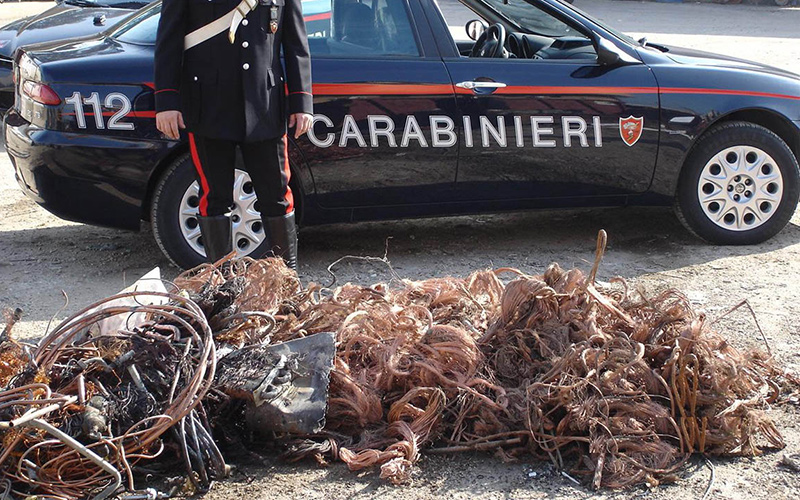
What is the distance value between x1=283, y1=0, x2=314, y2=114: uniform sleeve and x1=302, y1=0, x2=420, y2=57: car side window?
0.95 metres

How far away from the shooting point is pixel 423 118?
5008mm

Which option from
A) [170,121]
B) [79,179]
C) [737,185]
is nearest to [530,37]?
[737,185]

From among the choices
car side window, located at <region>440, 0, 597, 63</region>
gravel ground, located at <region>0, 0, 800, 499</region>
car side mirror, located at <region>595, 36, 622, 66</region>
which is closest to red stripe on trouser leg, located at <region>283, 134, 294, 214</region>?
gravel ground, located at <region>0, 0, 800, 499</region>

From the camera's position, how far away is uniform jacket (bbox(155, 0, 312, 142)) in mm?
3947

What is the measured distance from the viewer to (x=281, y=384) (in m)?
3.13

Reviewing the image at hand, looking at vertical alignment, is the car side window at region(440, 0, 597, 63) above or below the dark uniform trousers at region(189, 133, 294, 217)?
above

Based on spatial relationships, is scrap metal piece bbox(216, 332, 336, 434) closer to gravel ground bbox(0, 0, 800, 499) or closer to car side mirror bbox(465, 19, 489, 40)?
gravel ground bbox(0, 0, 800, 499)

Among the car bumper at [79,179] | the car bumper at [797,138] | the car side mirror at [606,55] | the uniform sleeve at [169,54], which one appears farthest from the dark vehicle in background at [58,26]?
the car bumper at [797,138]

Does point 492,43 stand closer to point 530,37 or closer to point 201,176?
point 530,37

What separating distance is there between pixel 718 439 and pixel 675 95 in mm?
2741

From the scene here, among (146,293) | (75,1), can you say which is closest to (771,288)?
(146,293)

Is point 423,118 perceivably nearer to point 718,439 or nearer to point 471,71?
point 471,71

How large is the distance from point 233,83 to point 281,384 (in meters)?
1.55

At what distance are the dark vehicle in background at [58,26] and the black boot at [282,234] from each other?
4110 mm
